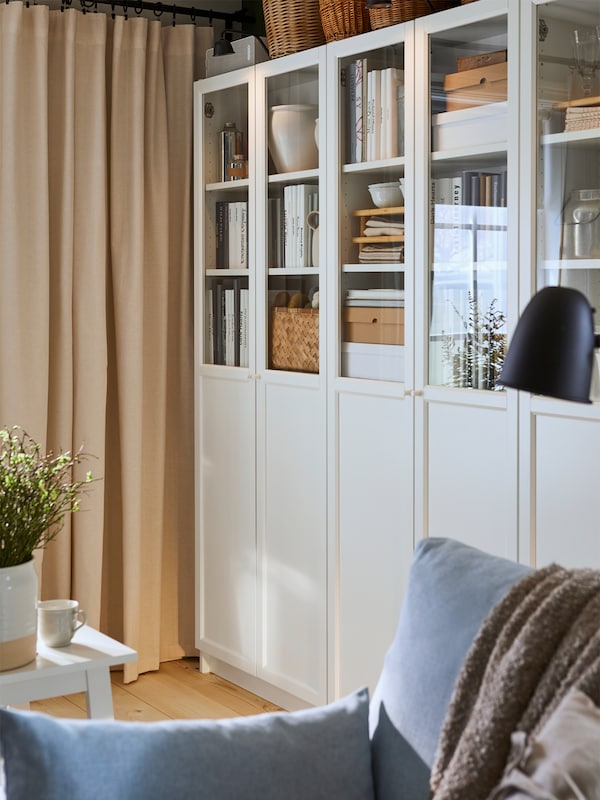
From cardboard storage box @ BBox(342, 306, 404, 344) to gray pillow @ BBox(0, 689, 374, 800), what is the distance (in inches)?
60.4

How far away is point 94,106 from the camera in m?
3.67

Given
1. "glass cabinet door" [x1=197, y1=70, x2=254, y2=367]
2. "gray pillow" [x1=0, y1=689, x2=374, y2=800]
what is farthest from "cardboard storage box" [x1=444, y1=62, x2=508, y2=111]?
"gray pillow" [x1=0, y1=689, x2=374, y2=800]

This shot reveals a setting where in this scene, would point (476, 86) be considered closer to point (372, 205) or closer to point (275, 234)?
point (372, 205)

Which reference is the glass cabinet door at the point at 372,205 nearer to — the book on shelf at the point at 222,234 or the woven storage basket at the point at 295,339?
the woven storage basket at the point at 295,339

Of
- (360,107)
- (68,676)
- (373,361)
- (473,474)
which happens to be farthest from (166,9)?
(68,676)

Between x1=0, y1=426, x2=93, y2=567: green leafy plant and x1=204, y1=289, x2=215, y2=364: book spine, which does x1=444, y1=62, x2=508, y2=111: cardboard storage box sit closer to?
x1=204, y1=289, x2=215, y2=364: book spine

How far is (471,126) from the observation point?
2752 mm

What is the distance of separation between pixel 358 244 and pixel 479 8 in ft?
2.46

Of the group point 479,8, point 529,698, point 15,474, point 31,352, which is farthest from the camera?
point 31,352

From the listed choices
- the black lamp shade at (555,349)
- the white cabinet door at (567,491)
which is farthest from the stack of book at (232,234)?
the black lamp shade at (555,349)

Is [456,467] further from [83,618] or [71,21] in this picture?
[71,21]

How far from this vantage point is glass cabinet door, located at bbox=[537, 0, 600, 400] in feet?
8.09

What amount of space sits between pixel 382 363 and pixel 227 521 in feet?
3.16

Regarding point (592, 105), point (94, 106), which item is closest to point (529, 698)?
point (592, 105)
